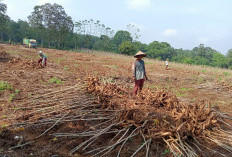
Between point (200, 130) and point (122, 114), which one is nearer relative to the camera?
point (200, 130)

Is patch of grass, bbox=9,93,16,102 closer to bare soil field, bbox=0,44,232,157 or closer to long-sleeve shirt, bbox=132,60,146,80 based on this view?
bare soil field, bbox=0,44,232,157

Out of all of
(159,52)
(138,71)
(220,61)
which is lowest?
(138,71)

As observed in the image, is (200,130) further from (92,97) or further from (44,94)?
(44,94)

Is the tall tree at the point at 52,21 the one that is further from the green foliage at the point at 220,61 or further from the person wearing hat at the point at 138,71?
the green foliage at the point at 220,61

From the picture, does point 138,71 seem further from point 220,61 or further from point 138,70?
point 220,61

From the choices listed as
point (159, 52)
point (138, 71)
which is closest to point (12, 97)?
point (138, 71)

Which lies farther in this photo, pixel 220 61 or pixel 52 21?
pixel 220 61

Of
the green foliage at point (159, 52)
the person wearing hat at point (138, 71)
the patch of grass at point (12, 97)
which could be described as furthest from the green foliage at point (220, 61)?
the patch of grass at point (12, 97)

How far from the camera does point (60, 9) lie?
138 ft

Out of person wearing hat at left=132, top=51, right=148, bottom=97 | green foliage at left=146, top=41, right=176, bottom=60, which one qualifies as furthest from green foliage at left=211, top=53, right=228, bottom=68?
person wearing hat at left=132, top=51, right=148, bottom=97

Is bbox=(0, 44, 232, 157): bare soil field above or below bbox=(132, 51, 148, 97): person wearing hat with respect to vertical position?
below

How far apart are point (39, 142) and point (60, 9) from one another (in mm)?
45807

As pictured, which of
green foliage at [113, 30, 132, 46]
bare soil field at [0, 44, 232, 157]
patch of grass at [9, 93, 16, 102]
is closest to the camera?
bare soil field at [0, 44, 232, 157]

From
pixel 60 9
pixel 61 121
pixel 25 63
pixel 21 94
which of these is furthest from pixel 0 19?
pixel 61 121
